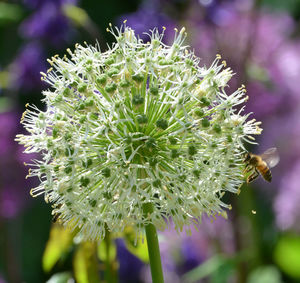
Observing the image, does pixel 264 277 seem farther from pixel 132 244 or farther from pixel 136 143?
pixel 136 143

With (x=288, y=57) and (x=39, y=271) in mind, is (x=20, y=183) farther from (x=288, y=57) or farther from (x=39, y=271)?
(x=288, y=57)

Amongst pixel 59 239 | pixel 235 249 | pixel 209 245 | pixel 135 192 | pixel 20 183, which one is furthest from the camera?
pixel 20 183

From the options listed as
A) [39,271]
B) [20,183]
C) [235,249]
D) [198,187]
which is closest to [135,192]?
[198,187]

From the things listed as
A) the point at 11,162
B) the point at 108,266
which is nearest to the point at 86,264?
the point at 108,266

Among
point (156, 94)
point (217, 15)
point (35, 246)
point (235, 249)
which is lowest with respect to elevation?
point (235, 249)

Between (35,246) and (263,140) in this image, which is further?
(35,246)

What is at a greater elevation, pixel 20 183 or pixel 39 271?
pixel 20 183

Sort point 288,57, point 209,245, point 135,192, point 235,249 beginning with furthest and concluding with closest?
1. point 288,57
2. point 209,245
3. point 235,249
4. point 135,192
